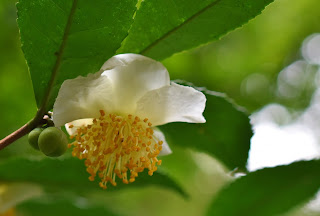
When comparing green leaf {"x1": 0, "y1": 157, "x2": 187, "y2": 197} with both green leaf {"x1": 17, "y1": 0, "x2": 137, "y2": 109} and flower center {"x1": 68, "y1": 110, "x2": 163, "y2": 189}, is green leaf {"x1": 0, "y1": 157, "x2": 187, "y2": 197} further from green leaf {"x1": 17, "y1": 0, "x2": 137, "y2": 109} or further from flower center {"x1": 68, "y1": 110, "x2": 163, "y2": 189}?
green leaf {"x1": 17, "y1": 0, "x2": 137, "y2": 109}

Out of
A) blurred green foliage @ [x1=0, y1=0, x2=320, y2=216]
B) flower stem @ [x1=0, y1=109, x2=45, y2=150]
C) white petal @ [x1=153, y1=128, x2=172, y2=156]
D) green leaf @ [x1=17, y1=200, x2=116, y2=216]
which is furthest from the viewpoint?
blurred green foliage @ [x1=0, y1=0, x2=320, y2=216]

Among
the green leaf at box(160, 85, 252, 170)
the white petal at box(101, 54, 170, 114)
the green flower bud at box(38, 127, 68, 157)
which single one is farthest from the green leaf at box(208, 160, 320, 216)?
the green flower bud at box(38, 127, 68, 157)

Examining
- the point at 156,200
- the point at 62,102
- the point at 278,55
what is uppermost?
the point at 62,102

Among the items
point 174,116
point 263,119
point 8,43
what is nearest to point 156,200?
point 263,119

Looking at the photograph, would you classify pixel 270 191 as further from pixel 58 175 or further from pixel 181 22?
pixel 58 175

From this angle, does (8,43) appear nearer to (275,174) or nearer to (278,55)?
(275,174)

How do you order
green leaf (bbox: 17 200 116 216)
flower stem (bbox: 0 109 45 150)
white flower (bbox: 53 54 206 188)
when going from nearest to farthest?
flower stem (bbox: 0 109 45 150), white flower (bbox: 53 54 206 188), green leaf (bbox: 17 200 116 216)
